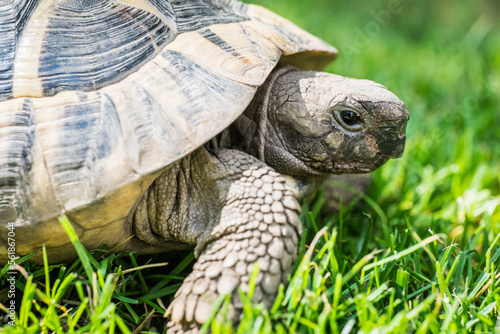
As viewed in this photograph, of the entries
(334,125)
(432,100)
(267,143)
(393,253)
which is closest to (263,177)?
(267,143)

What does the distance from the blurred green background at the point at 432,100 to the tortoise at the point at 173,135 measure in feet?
2.97

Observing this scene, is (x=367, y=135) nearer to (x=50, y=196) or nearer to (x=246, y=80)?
(x=246, y=80)

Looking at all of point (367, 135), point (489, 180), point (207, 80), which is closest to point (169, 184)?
point (207, 80)

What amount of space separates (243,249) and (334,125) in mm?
717

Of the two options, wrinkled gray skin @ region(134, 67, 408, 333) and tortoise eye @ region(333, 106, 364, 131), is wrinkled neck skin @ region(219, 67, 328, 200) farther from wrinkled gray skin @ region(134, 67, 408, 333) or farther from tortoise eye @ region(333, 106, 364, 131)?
tortoise eye @ region(333, 106, 364, 131)

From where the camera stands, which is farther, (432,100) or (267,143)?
(432,100)

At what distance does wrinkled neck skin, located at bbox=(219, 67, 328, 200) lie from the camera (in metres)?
2.11

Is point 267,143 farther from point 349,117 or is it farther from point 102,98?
point 102,98

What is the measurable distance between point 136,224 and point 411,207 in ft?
5.76

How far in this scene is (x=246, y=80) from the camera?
6.14 feet

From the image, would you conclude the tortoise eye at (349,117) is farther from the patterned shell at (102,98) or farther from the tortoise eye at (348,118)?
the patterned shell at (102,98)

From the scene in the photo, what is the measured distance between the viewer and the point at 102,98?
1703 millimetres

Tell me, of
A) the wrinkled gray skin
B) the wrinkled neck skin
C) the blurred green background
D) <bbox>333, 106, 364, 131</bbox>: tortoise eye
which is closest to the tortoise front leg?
the wrinkled gray skin

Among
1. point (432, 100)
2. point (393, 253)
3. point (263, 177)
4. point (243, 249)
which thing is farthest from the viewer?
point (432, 100)
